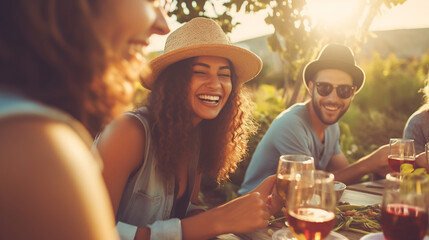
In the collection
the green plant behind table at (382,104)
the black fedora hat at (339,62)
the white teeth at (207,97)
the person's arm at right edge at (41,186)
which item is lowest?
the green plant behind table at (382,104)

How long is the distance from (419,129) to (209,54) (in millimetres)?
2492

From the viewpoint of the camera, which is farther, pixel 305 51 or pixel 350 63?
pixel 305 51

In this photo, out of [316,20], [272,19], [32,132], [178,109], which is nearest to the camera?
[32,132]

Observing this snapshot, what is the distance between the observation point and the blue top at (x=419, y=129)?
3611 millimetres

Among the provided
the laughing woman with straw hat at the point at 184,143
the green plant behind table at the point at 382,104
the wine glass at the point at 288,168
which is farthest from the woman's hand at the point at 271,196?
the green plant behind table at the point at 382,104

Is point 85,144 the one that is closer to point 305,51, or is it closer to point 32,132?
point 32,132

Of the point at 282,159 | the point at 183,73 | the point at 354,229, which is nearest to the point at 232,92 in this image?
the point at 183,73

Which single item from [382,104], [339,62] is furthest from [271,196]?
[382,104]

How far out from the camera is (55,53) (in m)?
0.71

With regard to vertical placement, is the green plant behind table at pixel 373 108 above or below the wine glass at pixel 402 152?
→ below

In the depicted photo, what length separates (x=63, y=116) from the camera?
2.24 ft

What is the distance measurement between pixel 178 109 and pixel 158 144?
1.02 feet

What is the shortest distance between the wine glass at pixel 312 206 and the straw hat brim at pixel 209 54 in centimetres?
125

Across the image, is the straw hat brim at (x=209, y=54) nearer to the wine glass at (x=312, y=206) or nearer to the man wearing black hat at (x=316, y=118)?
the man wearing black hat at (x=316, y=118)
